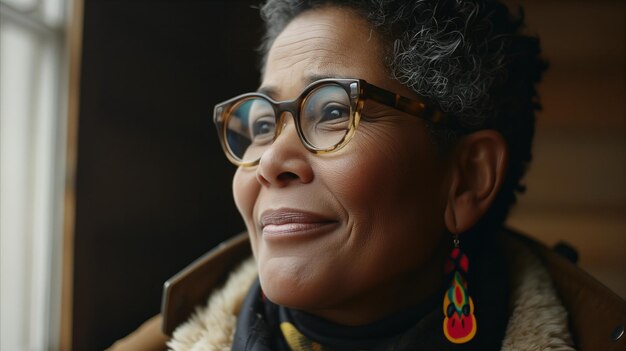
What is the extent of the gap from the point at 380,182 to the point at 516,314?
1.53 feet

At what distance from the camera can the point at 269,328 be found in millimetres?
1219

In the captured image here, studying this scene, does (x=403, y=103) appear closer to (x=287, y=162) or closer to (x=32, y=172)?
(x=287, y=162)

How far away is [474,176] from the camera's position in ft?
3.91

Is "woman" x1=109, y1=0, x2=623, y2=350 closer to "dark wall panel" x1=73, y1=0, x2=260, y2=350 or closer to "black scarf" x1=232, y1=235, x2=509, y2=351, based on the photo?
"black scarf" x1=232, y1=235, x2=509, y2=351

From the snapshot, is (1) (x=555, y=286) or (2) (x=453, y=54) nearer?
(2) (x=453, y=54)

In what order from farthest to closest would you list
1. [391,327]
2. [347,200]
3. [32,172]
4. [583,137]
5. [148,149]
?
[583,137] → [148,149] → [32,172] → [391,327] → [347,200]

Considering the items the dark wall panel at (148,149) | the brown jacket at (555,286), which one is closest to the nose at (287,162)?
the brown jacket at (555,286)

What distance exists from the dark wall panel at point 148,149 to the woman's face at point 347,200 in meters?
0.86

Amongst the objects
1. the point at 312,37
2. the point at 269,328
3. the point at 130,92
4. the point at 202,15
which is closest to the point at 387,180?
the point at 312,37

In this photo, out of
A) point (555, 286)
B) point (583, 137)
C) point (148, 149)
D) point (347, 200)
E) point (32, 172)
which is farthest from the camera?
point (583, 137)

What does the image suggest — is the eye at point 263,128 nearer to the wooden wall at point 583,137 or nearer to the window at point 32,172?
the window at point 32,172

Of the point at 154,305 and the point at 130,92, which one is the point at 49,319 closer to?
the point at 154,305

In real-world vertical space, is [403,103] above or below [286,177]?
above

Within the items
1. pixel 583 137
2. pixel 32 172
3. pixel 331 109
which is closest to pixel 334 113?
pixel 331 109
